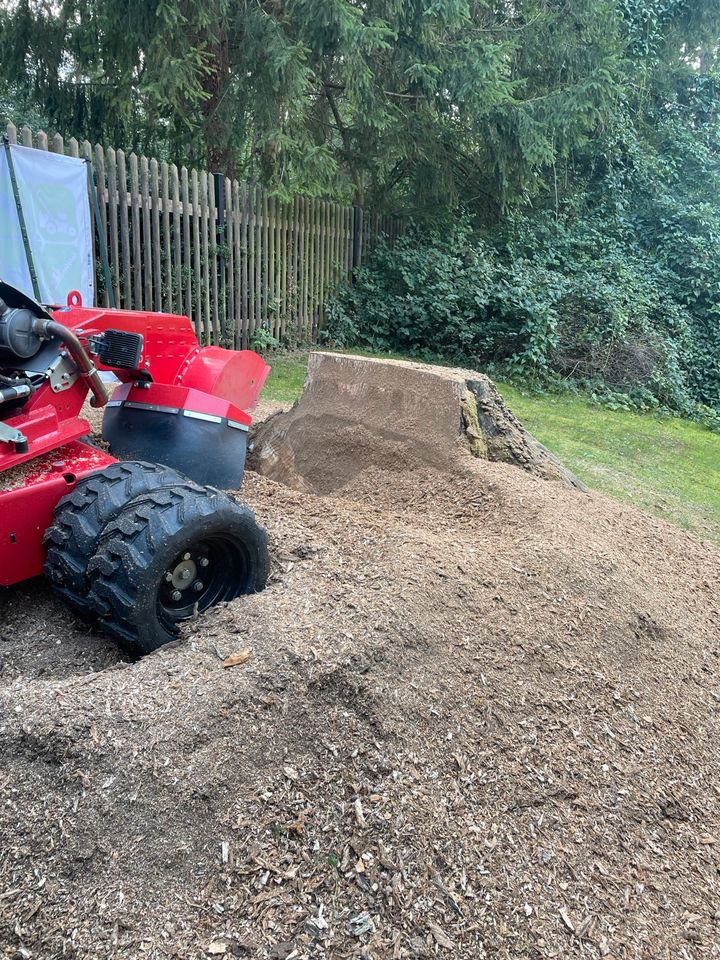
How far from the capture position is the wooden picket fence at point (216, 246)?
764 cm

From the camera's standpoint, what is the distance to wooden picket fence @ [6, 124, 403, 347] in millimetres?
7641

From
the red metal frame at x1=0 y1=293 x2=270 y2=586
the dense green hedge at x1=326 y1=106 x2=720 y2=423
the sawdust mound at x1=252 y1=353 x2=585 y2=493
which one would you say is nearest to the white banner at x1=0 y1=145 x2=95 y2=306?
the sawdust mound at x1=252 y1=353 x2=585 y2=493

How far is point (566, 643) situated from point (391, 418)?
1895mm

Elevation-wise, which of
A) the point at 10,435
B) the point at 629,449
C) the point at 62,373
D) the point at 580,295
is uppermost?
the point at 62,373

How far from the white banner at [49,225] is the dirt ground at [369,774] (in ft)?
13.3

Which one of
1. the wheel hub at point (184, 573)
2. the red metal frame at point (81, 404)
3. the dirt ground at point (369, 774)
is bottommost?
the dirt ground at point (369, 774)

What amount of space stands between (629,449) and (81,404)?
5.85 meters

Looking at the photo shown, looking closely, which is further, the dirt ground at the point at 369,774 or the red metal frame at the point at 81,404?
the red metal frame at the point at 81,404

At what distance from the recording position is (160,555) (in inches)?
99.1

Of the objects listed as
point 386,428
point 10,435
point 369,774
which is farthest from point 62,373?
point 386,428

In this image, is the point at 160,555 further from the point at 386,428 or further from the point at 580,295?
the point at 580,295

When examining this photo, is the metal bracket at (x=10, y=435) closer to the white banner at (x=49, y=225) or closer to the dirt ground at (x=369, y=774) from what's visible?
the dirt ground at (x=369, y=774)

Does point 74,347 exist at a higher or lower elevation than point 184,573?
higher

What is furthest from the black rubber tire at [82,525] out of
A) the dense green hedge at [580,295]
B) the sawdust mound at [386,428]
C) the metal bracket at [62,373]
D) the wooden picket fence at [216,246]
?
the dense green hedge at [580,295]
